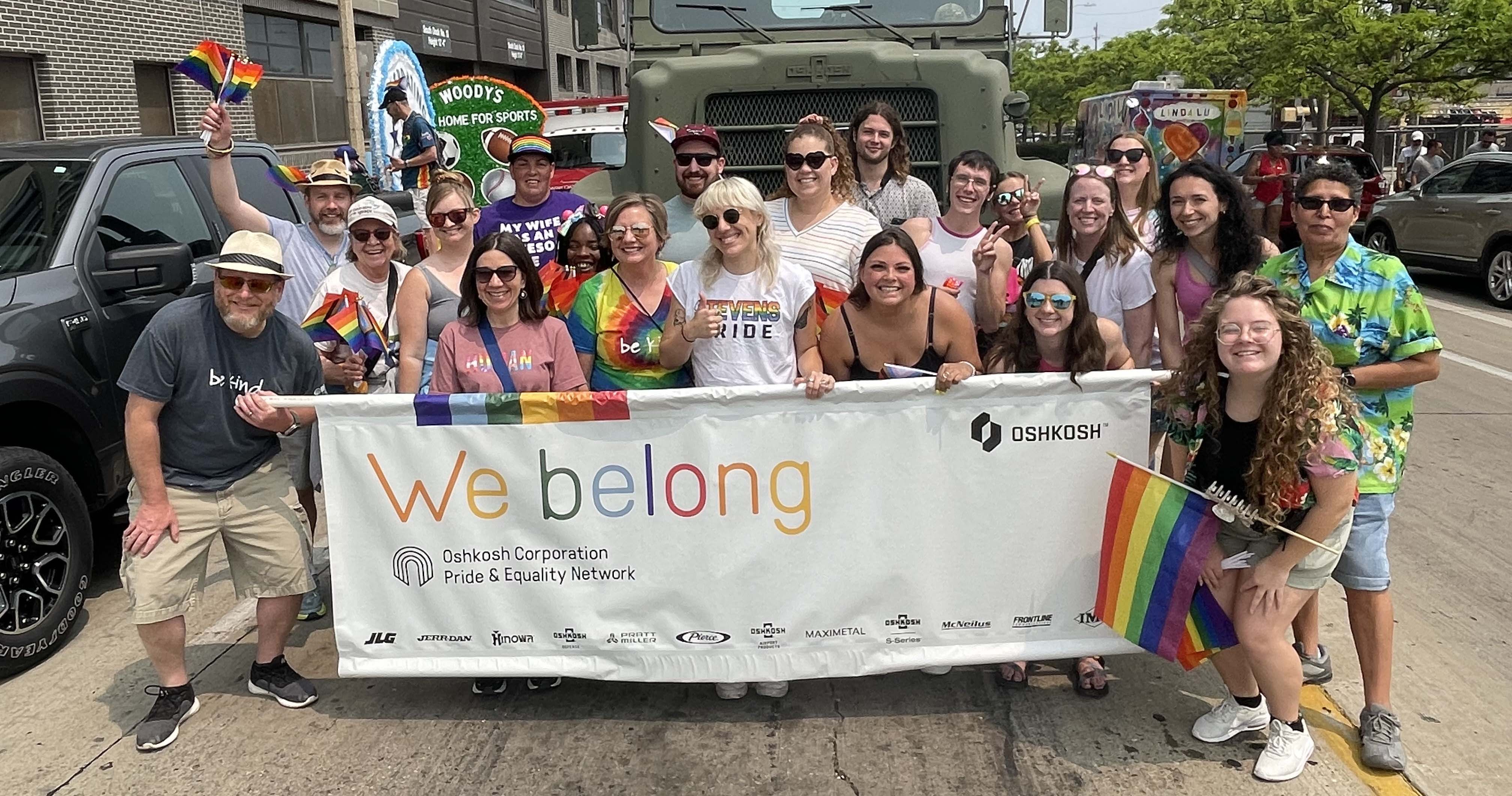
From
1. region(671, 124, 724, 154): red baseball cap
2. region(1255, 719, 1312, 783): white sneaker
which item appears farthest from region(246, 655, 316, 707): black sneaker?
region(1255, 719, 1312, 783): white sneaker

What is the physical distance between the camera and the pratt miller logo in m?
3.83

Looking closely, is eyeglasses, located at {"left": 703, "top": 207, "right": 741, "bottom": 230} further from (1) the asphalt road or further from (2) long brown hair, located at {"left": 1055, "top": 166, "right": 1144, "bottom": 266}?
(1) the asphalt road

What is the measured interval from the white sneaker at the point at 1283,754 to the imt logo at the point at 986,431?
1.19 metres

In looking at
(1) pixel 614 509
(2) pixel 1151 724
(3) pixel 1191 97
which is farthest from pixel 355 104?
(3) pixel 1191 97

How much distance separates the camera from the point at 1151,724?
3746 mm

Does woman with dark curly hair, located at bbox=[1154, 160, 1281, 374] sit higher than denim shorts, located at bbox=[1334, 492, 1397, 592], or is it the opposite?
woman with dark curly hair, located at bbox=[1154, 160, 1281, 374]

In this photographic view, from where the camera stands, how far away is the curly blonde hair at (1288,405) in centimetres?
313

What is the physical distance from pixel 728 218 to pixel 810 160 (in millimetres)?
697

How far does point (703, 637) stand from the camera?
12.6ft

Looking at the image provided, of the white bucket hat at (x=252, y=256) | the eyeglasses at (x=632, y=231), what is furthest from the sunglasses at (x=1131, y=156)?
the white bucket hat at (x=252, y=256)

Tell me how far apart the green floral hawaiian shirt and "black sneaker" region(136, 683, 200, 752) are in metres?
3.82

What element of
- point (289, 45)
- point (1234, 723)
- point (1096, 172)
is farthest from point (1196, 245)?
point (289, 45)

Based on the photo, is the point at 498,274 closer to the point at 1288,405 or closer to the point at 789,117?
the point at 1288,405

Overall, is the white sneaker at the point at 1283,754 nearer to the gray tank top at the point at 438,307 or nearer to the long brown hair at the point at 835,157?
the long brown hair at the point at 835,157
